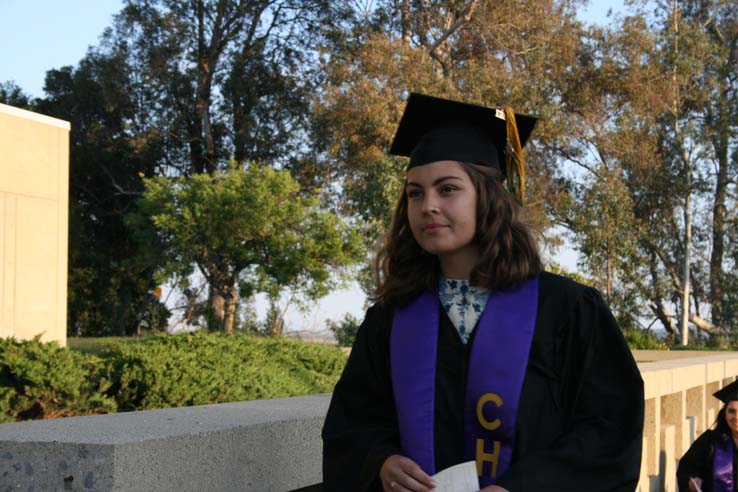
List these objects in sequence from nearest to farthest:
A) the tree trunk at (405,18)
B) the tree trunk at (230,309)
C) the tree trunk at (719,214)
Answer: the tree trunk at (230,309) < the tree trunk at (405,18) < the tree trunk at (719,214)

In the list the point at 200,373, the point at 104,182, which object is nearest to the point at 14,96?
the point at 104,182

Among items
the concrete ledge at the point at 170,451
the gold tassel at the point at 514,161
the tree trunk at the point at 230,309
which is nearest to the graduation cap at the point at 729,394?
the concrete ledge at the point at 170,451

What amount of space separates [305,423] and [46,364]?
14.2ft

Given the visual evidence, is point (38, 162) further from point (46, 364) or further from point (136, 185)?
point (136, 185)

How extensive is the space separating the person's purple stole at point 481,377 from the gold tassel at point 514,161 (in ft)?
0.99

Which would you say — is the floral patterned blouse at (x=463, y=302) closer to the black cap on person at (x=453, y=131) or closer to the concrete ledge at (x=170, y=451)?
the black cap on person at (x=453, y=131)

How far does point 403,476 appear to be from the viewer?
217cm

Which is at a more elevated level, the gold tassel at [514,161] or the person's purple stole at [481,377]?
the gold tassel at [514,161]

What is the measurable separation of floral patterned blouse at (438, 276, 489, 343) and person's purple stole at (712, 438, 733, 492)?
4.39 metres

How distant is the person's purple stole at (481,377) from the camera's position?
215cm

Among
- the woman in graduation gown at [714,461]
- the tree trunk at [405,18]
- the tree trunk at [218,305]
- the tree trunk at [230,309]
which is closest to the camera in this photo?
the woman in graduation gown at [714,461]

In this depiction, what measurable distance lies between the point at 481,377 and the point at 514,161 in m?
0.68

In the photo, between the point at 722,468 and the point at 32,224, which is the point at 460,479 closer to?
the point at 722,468

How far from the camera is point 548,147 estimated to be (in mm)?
27922
